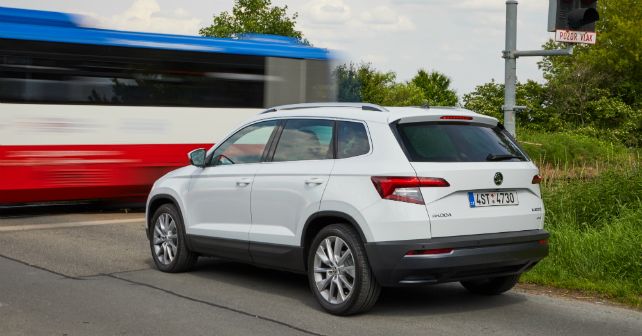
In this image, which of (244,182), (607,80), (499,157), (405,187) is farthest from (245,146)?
(607,80)

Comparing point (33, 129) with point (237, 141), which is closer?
point (237, 141)

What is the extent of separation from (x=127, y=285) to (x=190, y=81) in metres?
8.40

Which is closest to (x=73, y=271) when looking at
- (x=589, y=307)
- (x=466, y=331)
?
(x=466, y=331)

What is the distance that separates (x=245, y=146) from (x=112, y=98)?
774 centimetres

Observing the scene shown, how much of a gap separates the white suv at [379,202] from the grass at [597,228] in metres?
1.06

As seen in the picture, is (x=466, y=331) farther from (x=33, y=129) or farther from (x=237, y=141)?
(x=33, y=129)

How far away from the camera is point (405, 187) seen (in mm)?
6691

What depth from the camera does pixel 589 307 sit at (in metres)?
7.64

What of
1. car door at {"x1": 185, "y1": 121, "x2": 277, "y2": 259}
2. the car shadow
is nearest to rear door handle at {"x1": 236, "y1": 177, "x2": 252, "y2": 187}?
car door at {"x1": 185, "y1": 121, "x2": 277, "y2": 259}

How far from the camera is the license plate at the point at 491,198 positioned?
6.93m

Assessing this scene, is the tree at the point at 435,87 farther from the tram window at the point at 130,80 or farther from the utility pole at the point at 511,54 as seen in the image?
the utility pole at the point at 511,54

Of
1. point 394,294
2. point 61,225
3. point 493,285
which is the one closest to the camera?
point 493,285

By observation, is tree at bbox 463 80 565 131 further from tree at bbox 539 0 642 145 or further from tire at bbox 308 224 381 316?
tire at bbox 308 224 381 316

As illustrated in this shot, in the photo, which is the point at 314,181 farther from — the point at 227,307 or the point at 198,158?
the point at 198,158
